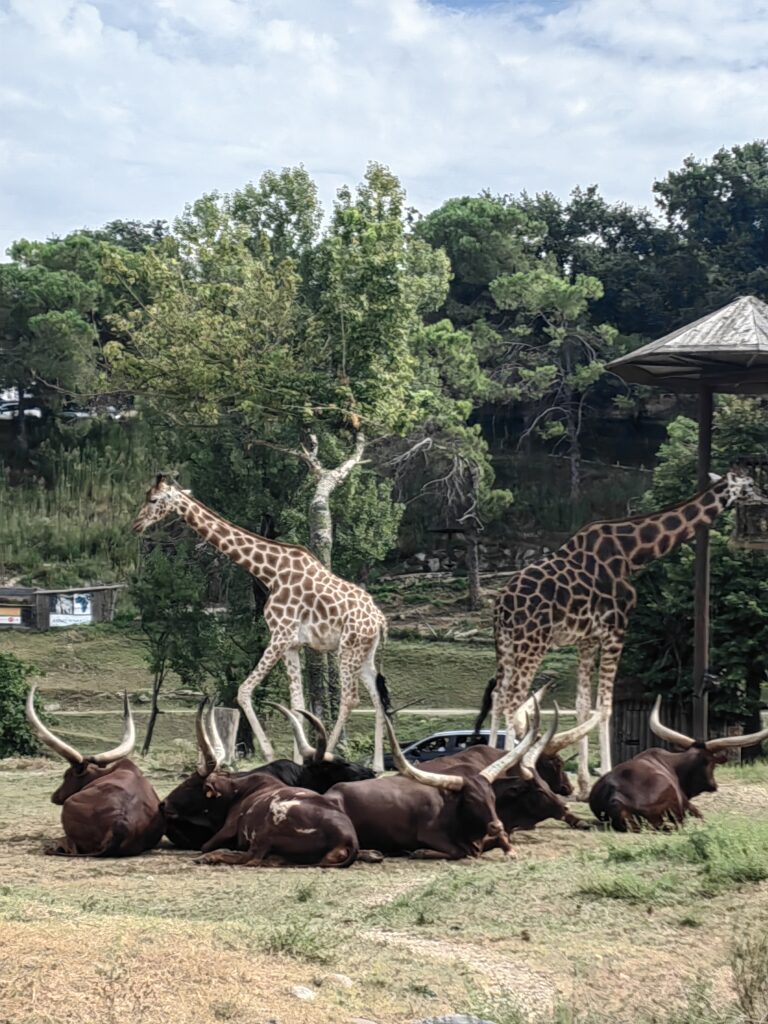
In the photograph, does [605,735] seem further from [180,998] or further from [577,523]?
[577,523]

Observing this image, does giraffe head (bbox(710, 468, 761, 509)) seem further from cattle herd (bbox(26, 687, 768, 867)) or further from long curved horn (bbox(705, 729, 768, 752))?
cattle herd (bbox(26, 687, 768, 867))

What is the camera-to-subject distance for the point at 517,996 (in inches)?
271

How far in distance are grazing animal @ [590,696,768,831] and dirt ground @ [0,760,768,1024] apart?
2.69ft

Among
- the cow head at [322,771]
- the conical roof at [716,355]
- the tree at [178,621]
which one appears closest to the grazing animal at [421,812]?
the cow head at [322,771]

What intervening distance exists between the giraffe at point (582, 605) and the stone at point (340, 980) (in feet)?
25.6

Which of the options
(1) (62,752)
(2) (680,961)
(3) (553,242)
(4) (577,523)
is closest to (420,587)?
(4) (577,523)

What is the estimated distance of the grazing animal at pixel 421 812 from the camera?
1092 centimetres

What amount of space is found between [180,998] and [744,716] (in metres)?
20.0

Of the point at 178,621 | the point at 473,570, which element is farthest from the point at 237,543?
the point at 473,570

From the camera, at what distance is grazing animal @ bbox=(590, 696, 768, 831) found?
1223 centimetres

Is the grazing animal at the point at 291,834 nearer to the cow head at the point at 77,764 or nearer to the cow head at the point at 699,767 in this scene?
the cow head at the point at 77,764

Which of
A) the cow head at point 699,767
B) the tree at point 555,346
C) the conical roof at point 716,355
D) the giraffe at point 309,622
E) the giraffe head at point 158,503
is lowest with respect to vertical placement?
the cow head at point 699,767

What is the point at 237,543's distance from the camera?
16.1 meters

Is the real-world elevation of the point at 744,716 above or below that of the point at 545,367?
below
